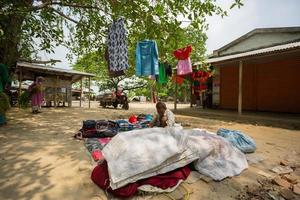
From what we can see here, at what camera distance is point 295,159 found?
486 cm

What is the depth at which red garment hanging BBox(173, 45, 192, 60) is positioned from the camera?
995 centimetres

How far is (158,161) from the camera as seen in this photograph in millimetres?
3477

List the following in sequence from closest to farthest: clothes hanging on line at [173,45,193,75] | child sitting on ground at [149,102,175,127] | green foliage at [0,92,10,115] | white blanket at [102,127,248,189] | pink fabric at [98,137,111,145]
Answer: white blanket at [102,127,248,189] → pink fabric at [98,137,111,145] → child sitting on ground at [149,102,175,127] → green foliage at [0,92,10,115] → clothes hanging on line at [173,45,193,75]

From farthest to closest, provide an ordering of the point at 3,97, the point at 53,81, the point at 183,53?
the point at 53,81 < the point at 183,53 < the point at 3,97

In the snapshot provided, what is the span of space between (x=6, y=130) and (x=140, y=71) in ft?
13.2

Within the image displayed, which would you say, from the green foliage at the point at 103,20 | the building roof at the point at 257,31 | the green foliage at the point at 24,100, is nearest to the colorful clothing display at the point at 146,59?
the green foliage at the point at 103,20

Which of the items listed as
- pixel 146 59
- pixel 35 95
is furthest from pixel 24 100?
pixel 146 59

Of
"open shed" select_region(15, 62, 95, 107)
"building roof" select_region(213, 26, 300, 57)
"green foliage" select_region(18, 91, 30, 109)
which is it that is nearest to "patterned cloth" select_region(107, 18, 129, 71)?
"green foliage" select_region(18, 91, 30, 109)

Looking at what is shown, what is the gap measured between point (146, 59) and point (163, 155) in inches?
190

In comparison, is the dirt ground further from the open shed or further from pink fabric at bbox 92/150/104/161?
the open shed

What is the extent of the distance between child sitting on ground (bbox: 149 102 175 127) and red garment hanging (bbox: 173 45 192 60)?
476cm

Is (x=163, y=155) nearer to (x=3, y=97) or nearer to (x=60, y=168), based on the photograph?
(x=60, y=168)

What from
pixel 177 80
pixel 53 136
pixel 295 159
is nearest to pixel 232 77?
pixel 177 80

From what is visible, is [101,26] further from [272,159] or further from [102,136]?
[272,159]
